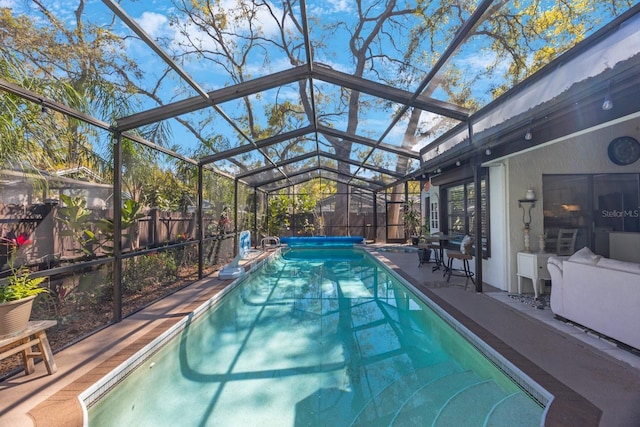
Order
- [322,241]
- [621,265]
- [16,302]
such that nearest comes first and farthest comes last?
[16,302] → [621,265] → [322,241]

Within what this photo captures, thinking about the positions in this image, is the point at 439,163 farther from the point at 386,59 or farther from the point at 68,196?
the point at 68,196

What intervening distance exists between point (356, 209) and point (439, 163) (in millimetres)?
10001

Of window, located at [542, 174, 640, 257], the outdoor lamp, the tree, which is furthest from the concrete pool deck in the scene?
the tree

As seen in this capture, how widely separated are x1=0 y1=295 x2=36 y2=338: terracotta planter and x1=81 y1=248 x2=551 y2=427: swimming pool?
76 centimetres

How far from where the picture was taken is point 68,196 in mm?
3873

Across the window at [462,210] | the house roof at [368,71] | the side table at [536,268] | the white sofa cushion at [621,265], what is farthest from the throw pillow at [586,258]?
the window at [462,210]

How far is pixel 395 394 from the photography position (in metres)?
2.96

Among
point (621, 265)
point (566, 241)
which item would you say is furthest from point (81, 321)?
point (566, 241)

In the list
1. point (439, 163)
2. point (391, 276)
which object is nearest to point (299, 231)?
point (391, 276)

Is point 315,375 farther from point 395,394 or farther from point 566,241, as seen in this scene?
point 566,241

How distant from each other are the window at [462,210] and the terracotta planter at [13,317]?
663cm

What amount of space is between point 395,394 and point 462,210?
227 inches

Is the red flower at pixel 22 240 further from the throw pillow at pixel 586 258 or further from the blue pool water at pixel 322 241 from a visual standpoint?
the blue pool water at pixel 322 241

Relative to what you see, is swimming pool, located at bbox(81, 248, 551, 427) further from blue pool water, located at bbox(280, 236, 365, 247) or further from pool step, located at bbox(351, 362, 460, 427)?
blue pool water, located at bbox(280, 236, 365, 247)
